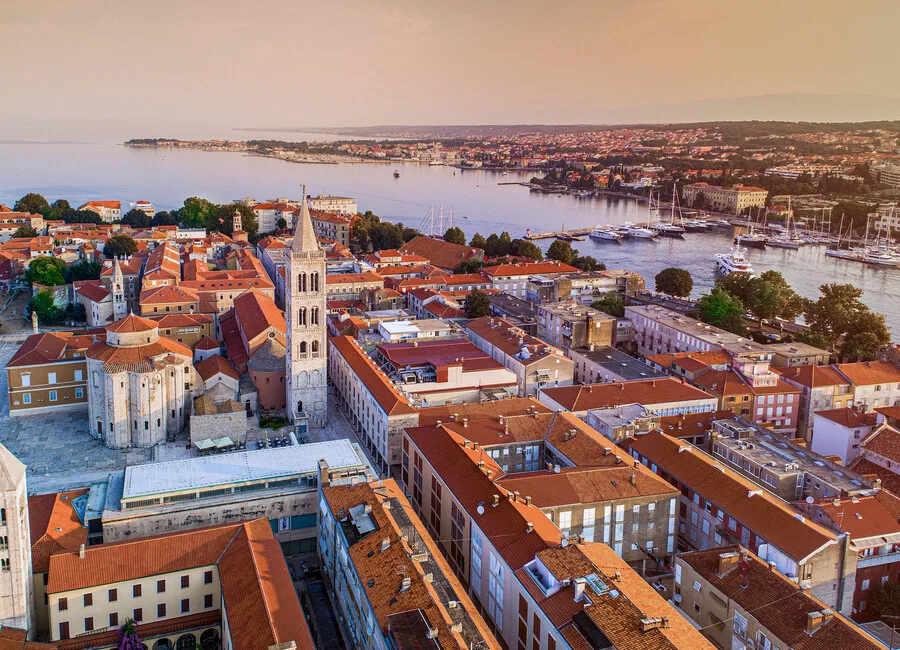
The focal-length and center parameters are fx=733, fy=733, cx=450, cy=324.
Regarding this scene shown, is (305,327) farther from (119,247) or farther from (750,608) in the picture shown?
(119,247)

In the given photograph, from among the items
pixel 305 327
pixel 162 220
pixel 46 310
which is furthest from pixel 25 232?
pixel 305 327

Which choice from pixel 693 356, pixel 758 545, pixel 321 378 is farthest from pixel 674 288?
pixel 758 545

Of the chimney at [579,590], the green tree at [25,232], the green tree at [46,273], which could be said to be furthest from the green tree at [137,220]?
the chimney at [579,590]

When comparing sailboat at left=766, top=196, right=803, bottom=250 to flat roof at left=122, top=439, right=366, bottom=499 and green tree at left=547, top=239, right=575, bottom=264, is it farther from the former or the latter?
flat roof at left=122, top=439, right=366, bottom=499

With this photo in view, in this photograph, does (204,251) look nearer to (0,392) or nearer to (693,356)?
(0,392)

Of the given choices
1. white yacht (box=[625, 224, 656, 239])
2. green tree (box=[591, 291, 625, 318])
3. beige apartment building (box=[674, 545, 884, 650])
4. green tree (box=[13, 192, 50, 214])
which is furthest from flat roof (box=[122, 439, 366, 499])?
white yacht (box=[625, 224, 656, 239])

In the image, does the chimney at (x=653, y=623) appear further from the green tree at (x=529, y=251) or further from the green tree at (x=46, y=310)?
the green tree at (x=529, y=251)

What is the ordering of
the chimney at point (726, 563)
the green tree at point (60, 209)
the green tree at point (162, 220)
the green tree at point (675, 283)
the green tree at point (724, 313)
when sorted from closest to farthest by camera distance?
1. the chimney at point (726, 563)
2. the green tree at point (724, 313)
3. the green tree at point (675, 283)
4. the green tree at point (60, 209)
5. the green tree at point (162, 220)
